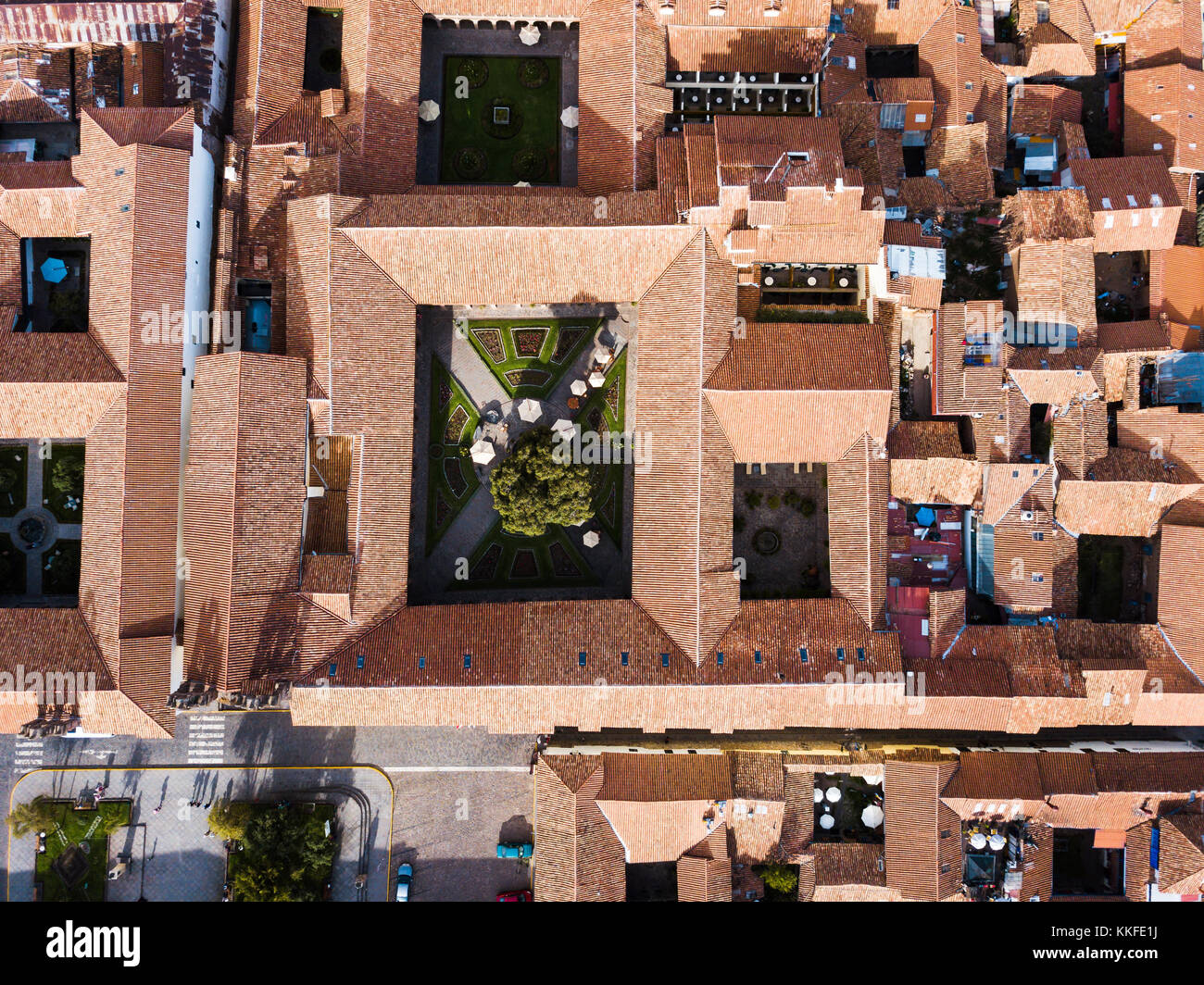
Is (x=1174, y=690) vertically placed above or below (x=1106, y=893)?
above

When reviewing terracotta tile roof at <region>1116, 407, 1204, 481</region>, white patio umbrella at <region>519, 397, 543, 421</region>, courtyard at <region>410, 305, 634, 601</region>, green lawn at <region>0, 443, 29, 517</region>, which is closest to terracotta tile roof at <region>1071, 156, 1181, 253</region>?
terracotta tile roof at <region>1116, 407, 1204, 481</region>

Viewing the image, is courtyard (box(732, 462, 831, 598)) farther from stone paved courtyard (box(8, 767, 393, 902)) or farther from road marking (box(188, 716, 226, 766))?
road marking (box(188, 716, 226, 766))

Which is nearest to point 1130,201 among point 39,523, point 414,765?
point 414,765

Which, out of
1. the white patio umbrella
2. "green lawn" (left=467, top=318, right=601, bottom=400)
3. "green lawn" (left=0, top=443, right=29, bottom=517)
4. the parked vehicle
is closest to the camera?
the parked vehicle

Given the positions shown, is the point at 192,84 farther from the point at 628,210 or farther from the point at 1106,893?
the point at 1106,893
